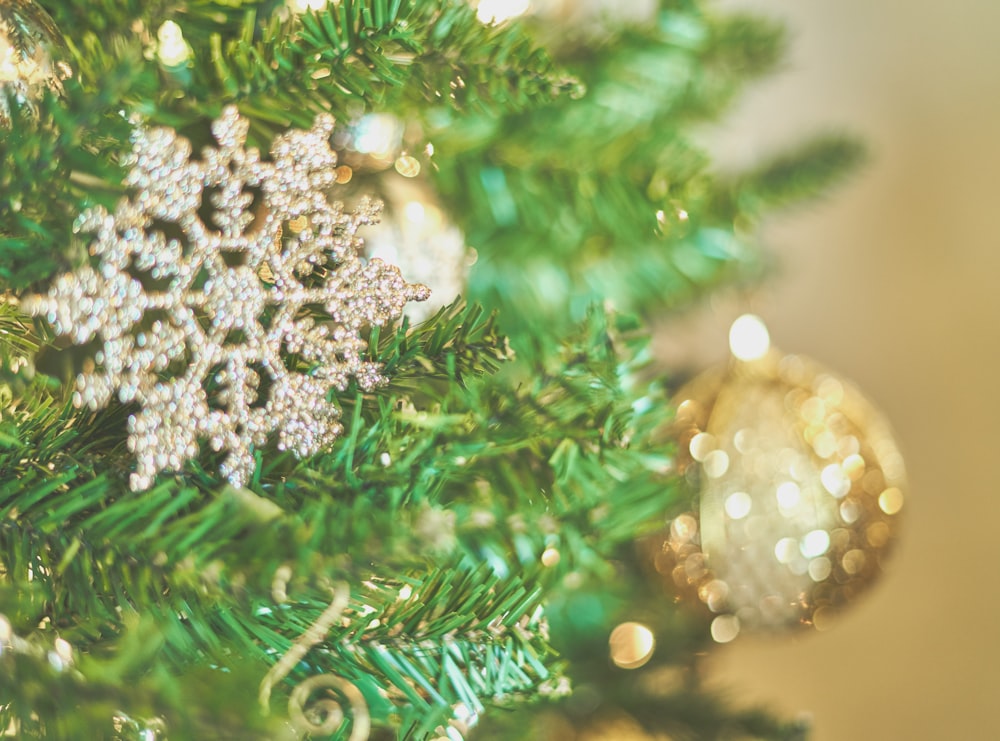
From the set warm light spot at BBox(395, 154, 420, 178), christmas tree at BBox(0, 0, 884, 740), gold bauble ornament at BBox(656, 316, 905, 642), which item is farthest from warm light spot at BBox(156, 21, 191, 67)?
gold bauble ornament at BBox(656, 316, 905, 642)

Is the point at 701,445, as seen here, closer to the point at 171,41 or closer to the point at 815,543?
the point at 815,543

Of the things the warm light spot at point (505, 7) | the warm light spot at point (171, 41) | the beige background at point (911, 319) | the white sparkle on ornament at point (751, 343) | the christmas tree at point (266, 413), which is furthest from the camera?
the beige background at point (911, 319)

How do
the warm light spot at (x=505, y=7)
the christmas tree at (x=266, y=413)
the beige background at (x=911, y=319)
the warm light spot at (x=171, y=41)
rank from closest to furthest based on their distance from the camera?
the christmas tree at (x=266, y=413)
the warm light spot at (x=171, y=41)
the warm light spot at (x=505, y=7)
the beige background at (x=911, y=319)

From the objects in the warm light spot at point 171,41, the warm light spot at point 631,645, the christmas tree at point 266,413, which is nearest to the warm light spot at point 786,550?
the warm light spot at point 631,645

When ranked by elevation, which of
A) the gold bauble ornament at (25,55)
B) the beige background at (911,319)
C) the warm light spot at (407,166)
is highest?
the gold bauble ornament at (25,55)

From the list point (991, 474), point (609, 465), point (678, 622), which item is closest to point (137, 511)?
point (609, 465)

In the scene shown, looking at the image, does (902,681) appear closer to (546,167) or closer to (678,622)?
(678,622)

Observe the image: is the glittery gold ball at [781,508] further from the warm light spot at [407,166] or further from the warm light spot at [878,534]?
the warm light spot at [407,166]
